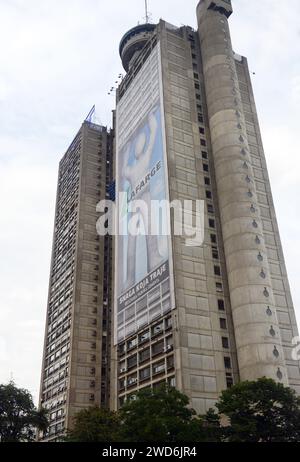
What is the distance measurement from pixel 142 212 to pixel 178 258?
54.5 feet

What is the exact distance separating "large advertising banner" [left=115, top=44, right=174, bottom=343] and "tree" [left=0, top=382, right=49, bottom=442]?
2424 centimetres

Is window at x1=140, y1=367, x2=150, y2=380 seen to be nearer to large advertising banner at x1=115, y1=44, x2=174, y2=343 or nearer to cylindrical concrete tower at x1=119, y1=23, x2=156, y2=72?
large advertising banner at x1=115, y1=44, x2=174, y2=343

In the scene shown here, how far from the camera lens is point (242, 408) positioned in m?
54.3

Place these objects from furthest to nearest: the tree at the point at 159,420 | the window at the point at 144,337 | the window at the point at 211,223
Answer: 1. the window at the point at 211,223
2. the window at the point at 144,337
3. the tree at the point at 159,420

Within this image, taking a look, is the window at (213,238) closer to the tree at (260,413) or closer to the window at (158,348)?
the window at (158,348)

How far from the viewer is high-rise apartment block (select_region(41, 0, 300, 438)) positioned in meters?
80.4

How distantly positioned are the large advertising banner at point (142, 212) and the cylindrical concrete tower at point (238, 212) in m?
10.7

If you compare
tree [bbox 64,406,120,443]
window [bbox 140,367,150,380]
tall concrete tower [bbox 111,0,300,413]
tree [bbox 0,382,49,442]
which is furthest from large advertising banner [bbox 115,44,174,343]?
tree [bbox 0,382,49,442]

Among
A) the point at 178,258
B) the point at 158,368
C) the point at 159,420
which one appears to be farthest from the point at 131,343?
the point at 159,420

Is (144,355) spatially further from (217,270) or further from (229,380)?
(217,270)

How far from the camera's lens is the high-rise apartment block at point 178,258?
264ft

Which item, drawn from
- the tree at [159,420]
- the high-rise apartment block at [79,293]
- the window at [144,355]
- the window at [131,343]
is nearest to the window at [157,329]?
the window at [144,355]
